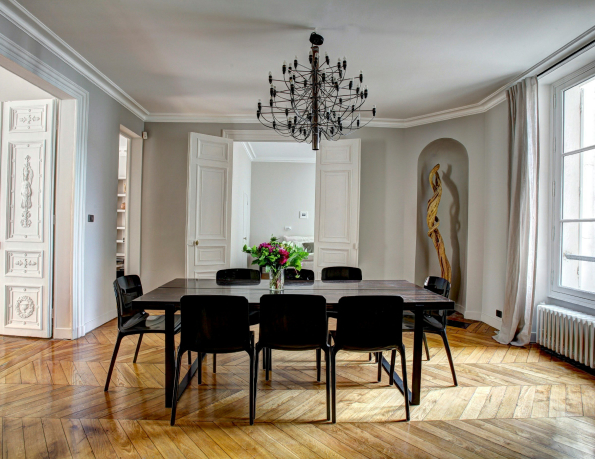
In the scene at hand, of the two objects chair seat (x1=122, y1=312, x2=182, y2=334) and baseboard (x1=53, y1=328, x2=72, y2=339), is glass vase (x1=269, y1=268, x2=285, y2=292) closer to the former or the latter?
chair seat (x1=122, y1=312, x2=182, y2=334)

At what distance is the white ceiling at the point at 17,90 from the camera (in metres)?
3.24

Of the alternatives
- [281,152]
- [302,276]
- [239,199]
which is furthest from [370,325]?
[281,152]

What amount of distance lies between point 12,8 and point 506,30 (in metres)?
3.74

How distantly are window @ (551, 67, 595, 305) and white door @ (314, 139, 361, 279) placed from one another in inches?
86.1

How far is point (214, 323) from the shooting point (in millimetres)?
2041

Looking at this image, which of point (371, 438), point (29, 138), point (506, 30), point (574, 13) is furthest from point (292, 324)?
point (29, 138)

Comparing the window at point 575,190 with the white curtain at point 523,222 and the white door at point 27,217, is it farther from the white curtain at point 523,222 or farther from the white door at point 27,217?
the white door at point 27,217

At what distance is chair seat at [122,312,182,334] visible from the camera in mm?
2449

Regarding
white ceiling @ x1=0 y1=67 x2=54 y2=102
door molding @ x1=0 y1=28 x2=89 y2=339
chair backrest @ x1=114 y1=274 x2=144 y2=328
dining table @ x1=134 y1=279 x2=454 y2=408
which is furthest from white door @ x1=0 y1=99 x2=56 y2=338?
dining table @ x1=134 y1=279 x2=454 y2=408

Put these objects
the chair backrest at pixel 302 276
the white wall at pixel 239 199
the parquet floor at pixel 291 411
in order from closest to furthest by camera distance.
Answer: the parquet floor at pixel 291 411
the chair backrest at pixel 302 276
the white wall at pixel 239 199

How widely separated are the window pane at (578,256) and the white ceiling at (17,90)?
17.2 feet

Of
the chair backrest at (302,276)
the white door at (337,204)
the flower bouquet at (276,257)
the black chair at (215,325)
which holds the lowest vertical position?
the black chair at (215,325)

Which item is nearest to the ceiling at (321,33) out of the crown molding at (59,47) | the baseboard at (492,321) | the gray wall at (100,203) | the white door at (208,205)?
the crown molding at (59,47)

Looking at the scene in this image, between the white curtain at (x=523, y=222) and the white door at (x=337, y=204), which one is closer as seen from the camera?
the white curtain at (x=523, y=222)
